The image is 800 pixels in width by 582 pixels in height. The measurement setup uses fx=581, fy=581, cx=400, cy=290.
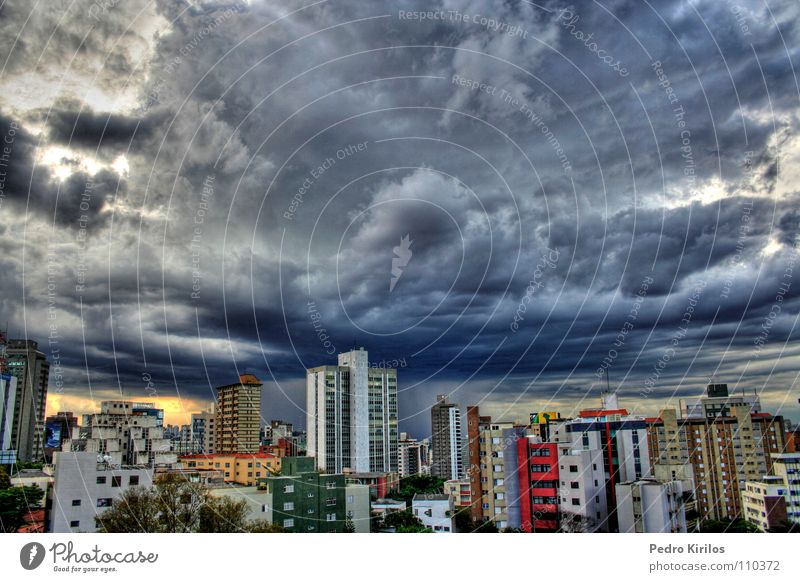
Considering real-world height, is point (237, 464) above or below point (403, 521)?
above

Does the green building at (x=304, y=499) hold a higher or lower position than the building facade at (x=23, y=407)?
lower

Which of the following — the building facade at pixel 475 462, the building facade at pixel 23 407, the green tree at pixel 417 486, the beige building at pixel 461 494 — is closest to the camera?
the building facade at pixel 475 462

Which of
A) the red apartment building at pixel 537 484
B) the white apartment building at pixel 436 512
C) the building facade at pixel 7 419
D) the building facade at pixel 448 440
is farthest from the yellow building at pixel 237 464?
the building facade at pixel 448 440

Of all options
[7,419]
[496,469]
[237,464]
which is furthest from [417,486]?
[7,419]

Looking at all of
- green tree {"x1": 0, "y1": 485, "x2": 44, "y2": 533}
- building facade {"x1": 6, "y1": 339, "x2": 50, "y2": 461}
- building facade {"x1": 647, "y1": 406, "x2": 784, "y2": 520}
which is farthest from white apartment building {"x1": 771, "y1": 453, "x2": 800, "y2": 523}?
building facade {"x1": 6, "y1": 339, "x2": 50, "y2": 461}

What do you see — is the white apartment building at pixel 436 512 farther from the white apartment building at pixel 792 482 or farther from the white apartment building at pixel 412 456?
the white apartment building at pixel 412 456

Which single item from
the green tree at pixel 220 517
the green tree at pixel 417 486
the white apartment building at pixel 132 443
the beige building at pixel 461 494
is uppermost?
the white apartment building at pixel 132 443

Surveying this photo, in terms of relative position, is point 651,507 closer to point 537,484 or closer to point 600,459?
point 600,459
